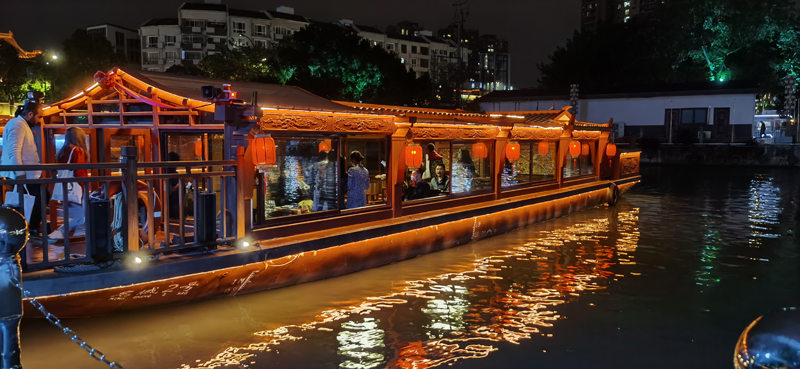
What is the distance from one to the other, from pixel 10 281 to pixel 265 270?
3.97 meters

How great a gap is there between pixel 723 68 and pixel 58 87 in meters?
47.0

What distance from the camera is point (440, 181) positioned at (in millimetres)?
12086

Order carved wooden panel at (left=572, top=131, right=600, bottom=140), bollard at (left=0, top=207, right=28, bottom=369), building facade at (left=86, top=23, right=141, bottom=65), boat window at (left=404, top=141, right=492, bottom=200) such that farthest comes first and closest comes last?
1. building facade at (left=86, top=23, right=141, bottom=65)
2. carved wooden panel at (left=572, top=131, right=600, bottom=140)
3. boat window at (left=404, top=141, right=492, bottom=200)
4. bollard at (left=0, top=207, right=28, bottom=369)

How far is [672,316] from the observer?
7469mm

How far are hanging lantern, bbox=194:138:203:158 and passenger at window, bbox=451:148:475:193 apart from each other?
5.36m

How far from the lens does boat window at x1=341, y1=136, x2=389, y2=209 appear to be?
10.0 m

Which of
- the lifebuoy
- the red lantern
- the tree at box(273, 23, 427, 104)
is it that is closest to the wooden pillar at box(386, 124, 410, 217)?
the red lantern

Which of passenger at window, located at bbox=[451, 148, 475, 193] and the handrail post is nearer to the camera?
the handrail post

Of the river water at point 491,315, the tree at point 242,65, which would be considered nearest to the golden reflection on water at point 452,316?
the river water at point 491,315

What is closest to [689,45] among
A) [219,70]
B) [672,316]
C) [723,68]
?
[723,68]

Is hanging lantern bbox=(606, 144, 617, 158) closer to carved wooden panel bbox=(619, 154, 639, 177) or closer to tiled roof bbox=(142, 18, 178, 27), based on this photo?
carved wooden panel bbox=(619, 154, 639, 177)

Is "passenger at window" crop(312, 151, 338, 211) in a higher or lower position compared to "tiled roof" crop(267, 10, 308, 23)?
lower

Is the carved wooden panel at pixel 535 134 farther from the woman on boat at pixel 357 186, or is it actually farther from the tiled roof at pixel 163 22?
the tiled roof at pixel 163 22

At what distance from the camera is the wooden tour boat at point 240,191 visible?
6281mm
